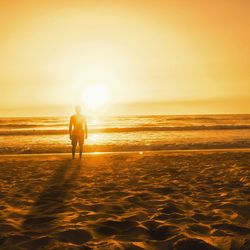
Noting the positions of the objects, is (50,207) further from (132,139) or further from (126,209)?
(132,139)

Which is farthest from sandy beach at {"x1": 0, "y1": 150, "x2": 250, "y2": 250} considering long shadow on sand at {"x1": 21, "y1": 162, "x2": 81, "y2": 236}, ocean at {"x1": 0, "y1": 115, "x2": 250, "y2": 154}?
ocean at {"x1": 0, "y1": 115, "x2": 250, "y2": 154}

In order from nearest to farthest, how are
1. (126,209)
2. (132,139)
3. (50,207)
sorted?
(126,209) → (50,207) → (132,139)

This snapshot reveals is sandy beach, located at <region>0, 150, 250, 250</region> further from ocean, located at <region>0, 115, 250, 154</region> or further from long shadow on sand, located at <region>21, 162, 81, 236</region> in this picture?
ocean, located at <region>0, 115, 250, 154</region>

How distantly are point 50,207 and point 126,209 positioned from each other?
1.42m

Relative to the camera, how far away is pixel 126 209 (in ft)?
16.7

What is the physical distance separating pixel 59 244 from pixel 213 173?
20.1 feet

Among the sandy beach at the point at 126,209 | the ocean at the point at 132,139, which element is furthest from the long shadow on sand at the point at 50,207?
the ocean at the point at 132,139

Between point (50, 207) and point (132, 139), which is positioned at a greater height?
point (50, 207)

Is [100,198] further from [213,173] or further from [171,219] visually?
[213,173]

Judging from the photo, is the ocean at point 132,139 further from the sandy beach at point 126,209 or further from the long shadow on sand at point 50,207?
the long shadow on sand at point 50,207

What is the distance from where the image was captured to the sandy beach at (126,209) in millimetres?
3682

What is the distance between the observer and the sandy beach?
3.68m

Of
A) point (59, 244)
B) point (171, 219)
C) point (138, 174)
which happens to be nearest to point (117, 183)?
point (138, 174)

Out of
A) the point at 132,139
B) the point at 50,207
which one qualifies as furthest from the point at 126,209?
the point at 132,139
